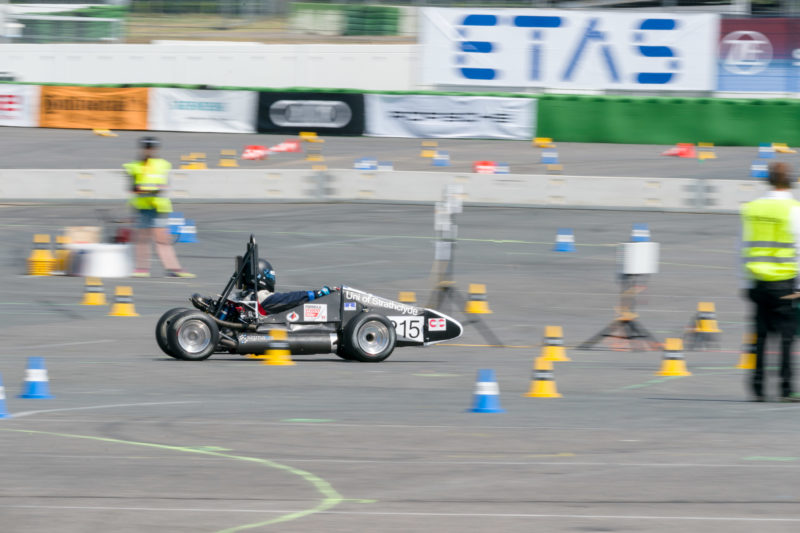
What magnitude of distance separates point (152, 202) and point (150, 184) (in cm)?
29

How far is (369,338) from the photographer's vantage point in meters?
13.8

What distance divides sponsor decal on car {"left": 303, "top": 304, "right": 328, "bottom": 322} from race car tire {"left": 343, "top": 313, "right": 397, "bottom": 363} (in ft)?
1.09

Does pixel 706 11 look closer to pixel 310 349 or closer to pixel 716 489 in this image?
pixel 310 349

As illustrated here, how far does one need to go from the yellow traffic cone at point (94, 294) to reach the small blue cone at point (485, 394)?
31.1ft

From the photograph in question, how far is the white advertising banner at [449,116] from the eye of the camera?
38.4 meters

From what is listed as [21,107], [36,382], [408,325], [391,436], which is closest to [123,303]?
[408,325]

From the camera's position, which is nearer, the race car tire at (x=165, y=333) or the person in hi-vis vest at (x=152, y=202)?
the race car tire at (x=165, y=333)

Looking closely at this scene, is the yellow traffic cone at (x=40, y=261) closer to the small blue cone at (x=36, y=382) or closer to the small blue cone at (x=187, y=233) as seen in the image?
the small blue cone at (x=187, y=233)

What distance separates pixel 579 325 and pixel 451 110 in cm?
2236

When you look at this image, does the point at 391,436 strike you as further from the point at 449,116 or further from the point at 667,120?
the point at 449,116

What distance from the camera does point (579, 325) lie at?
56.7ft

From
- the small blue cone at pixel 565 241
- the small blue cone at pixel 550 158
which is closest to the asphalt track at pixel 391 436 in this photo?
the small blue cone at pixel 565 241

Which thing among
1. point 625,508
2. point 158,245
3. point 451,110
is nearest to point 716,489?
point 625,508

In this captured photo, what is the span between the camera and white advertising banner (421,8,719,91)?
4150 cm
